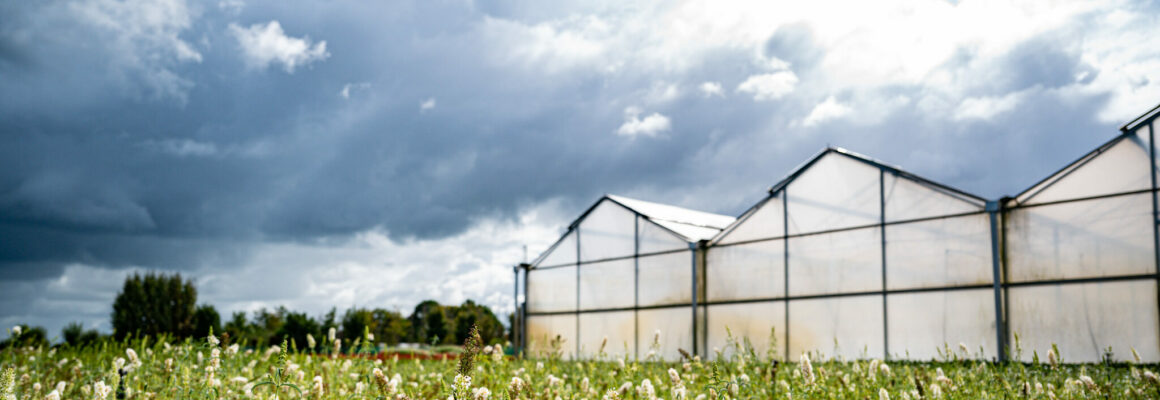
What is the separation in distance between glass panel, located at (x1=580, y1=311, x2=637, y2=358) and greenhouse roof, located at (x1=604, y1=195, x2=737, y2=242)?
2.62 metres

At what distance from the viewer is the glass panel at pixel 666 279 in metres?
20.7

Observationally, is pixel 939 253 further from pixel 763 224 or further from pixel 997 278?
pixel 763 224

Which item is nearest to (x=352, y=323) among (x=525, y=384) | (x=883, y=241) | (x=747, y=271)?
(x=747, y=271)

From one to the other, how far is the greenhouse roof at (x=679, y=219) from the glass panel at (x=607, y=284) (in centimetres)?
146

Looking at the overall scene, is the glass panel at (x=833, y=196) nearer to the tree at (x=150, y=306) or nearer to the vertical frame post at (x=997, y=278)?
the vertical frame post at (x=997, y=278)

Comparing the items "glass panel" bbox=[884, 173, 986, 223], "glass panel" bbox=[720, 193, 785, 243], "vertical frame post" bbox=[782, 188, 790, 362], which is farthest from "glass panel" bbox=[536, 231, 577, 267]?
"glass panel" bbox=[884, 173, 986, 223]

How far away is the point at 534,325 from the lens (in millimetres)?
24641

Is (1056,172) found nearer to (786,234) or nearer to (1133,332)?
(1133,332)

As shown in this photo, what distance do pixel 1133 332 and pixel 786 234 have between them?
6.96m

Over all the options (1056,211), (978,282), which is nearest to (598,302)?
(978,282)

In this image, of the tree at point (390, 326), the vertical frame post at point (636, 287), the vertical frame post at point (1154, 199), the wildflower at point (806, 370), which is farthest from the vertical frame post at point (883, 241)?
the tree at point (390, 326)

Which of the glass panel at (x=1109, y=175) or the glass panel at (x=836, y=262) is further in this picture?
the glass panel at (x=836, y=262)

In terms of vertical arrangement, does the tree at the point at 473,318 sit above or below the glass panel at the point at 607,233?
below

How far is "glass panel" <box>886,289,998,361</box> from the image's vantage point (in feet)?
52.8
